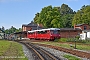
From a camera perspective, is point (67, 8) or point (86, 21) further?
point (67, 8)

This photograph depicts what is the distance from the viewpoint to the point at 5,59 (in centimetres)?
1593

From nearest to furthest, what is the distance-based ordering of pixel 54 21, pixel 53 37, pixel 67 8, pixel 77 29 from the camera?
1. pixel 53 37
2. pixel 77 29
3. pixel 54 21
4. pixel 67 8

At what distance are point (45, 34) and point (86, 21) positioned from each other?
1807 inches

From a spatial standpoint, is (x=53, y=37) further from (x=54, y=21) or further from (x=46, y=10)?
(x=46, y=10)

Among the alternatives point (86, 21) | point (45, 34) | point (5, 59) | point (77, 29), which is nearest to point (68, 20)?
point (86, 21)

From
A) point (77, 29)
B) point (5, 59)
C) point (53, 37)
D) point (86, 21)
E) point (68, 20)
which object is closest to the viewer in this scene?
point (5, 59)

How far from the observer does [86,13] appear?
313 ft

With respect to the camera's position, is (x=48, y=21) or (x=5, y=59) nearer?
(x=5, y=59)

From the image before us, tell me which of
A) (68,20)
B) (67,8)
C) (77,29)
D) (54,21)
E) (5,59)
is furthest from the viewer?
(67,8)

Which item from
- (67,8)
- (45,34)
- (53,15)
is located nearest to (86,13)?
(53,15)

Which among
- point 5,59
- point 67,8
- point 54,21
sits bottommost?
point 5,59

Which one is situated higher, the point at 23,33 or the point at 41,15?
the point at 41,15

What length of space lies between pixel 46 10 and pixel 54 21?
9.68 metres

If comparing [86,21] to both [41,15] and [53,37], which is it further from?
[53,37]
